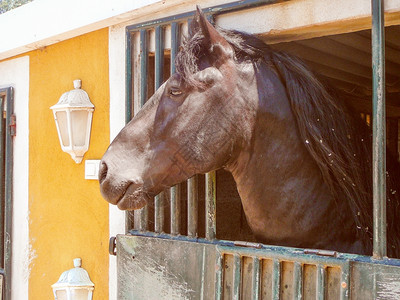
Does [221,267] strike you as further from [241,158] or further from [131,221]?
[131,221]

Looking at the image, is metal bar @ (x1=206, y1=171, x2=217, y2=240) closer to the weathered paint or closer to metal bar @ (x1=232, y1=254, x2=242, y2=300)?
the weathered paint

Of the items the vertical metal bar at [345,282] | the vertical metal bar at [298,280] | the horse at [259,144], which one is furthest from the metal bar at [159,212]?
the vertical metal bar at [345,282]

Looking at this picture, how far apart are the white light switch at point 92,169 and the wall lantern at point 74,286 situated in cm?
63

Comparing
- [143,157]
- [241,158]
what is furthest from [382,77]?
[143,157]

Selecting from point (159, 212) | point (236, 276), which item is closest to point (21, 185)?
point (159, 212)

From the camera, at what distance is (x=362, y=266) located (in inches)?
76.6

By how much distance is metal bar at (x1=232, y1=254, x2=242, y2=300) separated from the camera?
2.35 meters

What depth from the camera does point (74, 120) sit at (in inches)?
130

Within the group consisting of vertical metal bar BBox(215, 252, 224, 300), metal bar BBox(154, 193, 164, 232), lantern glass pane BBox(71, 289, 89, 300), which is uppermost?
metal bar BBox(154, 193, 164, 232)

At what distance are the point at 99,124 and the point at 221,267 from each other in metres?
1.44

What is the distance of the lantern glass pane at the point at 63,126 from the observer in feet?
10.8

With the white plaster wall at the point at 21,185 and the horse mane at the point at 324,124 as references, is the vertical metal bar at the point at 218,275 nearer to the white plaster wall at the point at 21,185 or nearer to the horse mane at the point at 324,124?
the horse mane at the point at 324,124

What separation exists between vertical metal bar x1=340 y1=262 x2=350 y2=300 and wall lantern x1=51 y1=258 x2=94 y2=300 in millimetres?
1861

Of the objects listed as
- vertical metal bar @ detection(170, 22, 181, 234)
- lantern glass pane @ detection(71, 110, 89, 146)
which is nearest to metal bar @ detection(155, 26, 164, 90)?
vertical metal bar @ detection(170, 22, 181, 234)
